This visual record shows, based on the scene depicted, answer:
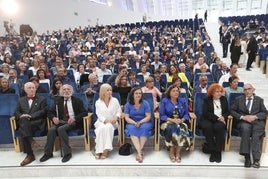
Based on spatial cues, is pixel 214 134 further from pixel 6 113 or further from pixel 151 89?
pixel 6 113

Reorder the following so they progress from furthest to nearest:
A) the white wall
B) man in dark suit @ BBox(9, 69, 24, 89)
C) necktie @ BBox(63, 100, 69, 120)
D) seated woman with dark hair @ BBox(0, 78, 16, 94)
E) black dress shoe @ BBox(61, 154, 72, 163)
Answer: the white wall
man in dark suit @ BBox(9, 69, 24, 89)
seated woman with dark hair @ BBox(0, 78, 16, 94)
necktie @ BBox(63, 100, 69, 120)
black dress shoe @ BBox(61, 154, 72, 163)

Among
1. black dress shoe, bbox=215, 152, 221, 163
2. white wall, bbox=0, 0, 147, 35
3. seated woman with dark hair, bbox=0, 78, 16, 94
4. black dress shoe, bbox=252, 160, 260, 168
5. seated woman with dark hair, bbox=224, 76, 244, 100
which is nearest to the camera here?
black dress shoe, bbox=252, 160, 260, 168

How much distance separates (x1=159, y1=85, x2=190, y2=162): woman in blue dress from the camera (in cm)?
336

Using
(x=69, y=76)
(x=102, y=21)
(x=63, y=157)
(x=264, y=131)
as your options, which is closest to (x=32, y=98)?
(x=63, y=157)

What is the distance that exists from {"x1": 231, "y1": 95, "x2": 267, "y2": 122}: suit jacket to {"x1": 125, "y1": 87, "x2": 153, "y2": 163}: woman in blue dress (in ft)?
3.54

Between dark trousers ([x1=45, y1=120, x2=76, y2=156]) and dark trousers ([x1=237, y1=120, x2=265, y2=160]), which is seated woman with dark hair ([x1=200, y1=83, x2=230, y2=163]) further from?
dark trousers ([x1=45, y1=120, x2=76, y2=156])

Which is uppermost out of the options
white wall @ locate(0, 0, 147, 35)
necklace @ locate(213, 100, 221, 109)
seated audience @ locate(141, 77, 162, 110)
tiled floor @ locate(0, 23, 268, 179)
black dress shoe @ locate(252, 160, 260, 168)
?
white wall @ locate(0, 0, 147, 35)

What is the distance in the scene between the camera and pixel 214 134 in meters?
3.43

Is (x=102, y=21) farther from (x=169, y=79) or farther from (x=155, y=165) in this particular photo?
(x=155, y=165)

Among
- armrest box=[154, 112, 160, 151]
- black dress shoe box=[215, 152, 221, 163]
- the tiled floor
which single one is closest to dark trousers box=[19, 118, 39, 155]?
the tiled floor

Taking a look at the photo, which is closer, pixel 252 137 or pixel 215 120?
pixel 252 137

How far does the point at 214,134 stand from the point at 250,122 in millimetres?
449

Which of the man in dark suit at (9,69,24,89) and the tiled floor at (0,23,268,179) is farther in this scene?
the man in dark suit at (9,69,24,89)

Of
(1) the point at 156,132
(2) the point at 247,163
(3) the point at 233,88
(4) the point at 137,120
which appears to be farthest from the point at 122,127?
(3) the point at 233,88
